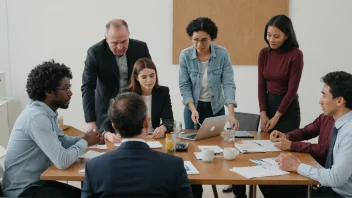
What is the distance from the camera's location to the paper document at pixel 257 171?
2170mm

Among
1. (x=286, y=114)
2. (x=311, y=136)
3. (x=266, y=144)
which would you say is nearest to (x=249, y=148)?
(x=266, y=144)

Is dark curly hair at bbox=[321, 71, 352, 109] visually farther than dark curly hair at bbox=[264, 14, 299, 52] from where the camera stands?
No

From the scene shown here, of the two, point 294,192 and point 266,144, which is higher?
point 266,144

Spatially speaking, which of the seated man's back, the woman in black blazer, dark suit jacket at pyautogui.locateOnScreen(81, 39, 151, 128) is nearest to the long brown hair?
the woman in black blazer

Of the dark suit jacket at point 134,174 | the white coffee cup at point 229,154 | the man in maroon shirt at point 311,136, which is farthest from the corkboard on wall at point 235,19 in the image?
the dark suit jacket at point 134,174

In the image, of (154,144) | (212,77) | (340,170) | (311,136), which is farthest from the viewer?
(212,77)

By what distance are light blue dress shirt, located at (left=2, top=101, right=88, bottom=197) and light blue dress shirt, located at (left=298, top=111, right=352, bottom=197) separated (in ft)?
4.41

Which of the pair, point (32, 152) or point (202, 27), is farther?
point (202, 27)

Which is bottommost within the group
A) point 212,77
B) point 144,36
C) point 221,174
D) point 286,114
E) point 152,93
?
point 221,174

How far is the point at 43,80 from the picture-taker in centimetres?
234

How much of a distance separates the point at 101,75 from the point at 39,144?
1.19m

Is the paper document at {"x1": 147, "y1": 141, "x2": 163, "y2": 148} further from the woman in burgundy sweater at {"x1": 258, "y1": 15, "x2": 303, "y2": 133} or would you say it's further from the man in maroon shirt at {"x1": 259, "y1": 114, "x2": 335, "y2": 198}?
the woman in burgundy sweater at {"x1": 258, "y1": 15, "x2": 303, "y2": 133}

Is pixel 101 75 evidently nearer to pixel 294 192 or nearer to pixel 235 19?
pixel 294 192

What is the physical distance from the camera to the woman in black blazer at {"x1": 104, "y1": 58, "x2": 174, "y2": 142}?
3133 millimetres
